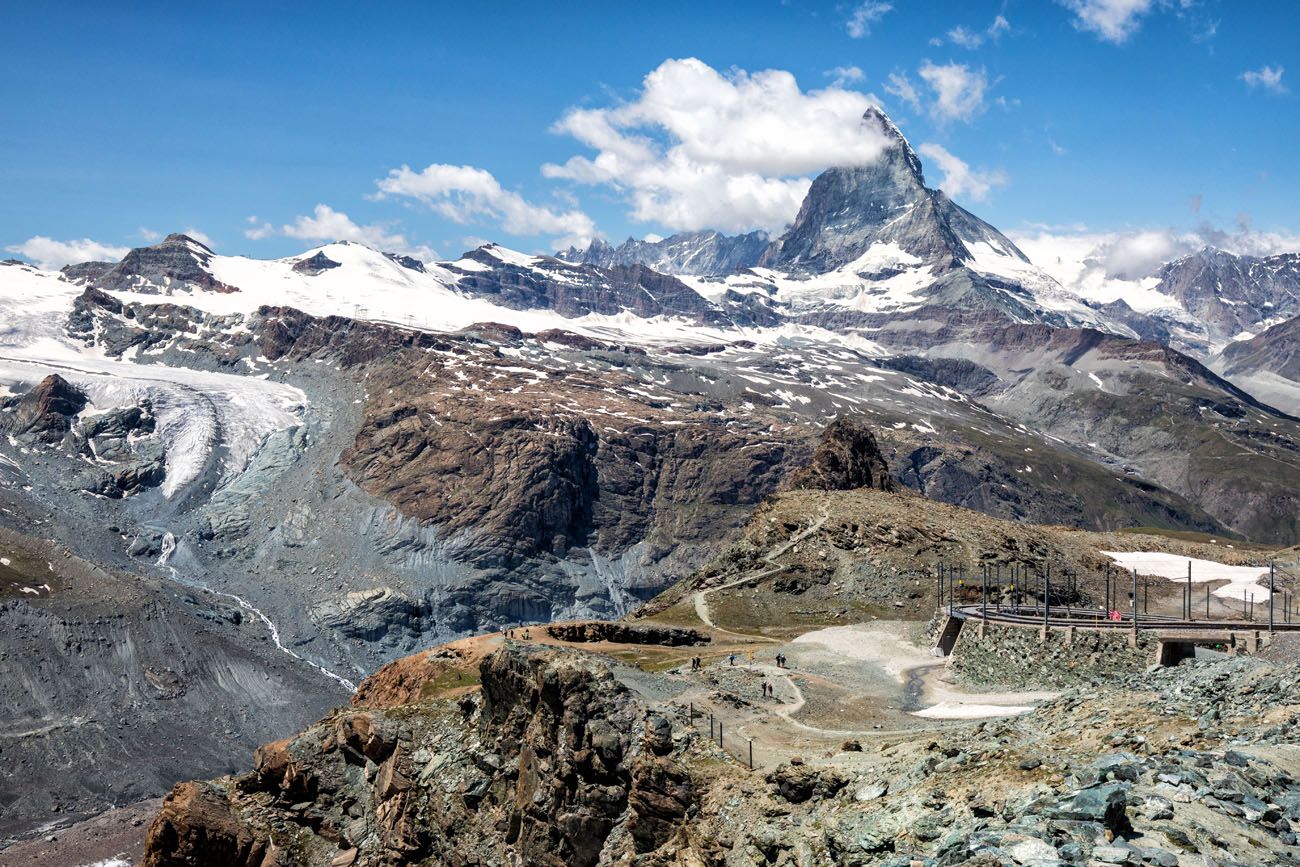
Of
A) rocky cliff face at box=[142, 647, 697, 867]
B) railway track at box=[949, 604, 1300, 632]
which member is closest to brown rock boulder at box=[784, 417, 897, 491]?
railway track at box=[949, 604, 1300, 632]

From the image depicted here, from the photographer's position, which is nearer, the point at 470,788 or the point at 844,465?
the point at 470,788

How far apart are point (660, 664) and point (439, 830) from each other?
1049 inches

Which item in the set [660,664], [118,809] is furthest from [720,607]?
[118,809]

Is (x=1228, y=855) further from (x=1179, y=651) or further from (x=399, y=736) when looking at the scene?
(x=399, y=736)

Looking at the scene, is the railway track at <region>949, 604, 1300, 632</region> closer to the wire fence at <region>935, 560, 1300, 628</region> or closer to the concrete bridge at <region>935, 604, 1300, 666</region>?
the concrete bridge at <region>935, 604, 1300, 666</region>

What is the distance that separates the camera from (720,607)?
373ft

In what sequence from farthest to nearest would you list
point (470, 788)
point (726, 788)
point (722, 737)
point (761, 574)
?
point (761, 574)
point (470, 788)
point (722, 737)
point (726, 788)

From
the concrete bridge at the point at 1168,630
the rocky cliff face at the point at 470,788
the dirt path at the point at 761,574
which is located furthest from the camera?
the dirt path at the point at 761,574

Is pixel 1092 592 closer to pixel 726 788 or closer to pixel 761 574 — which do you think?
pixel 761 574

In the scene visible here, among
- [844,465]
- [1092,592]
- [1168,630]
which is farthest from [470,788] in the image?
[844,465]

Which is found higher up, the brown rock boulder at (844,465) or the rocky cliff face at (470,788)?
the brown rock boulder at (844,465)

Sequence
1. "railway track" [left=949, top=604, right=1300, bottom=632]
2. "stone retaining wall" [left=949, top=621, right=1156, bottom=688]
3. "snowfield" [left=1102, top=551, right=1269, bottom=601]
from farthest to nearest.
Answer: "snowfield" [left=1102, top=551, right=1269, bottom=601]
"railway track" [left=949, top=604, right=1300, bottom=632]
"stone retaining wall" [left=949, top=621, right=1156, bottom=688]

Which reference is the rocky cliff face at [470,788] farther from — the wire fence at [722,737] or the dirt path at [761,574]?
the dirt path at [761,574]

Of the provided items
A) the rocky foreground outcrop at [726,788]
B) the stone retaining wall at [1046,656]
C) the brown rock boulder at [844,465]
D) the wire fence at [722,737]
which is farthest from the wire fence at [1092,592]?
the brown rock boulder at [844,465]
